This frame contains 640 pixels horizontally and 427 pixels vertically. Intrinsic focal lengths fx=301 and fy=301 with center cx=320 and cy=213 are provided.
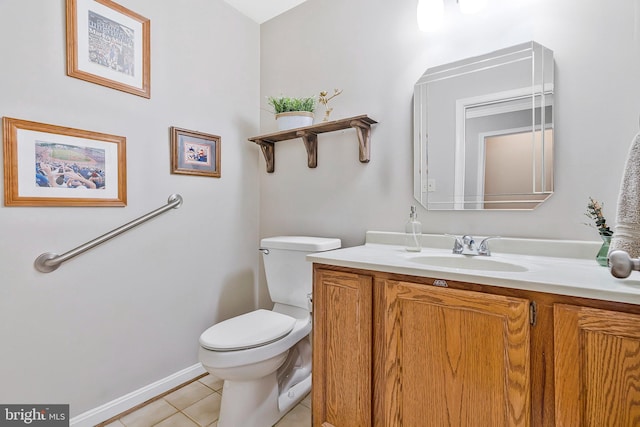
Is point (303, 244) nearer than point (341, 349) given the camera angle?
No

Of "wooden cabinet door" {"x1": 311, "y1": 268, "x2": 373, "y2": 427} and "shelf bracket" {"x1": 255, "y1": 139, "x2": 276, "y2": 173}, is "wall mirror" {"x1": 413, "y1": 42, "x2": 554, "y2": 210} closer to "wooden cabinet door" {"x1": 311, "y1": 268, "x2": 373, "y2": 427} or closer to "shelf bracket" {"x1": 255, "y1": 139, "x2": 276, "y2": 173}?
"wooden cabinet door" {"x1": 311, "y1": 268, "x2": 373, "y2": 427}

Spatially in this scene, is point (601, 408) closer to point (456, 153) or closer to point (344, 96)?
point (456, 153)

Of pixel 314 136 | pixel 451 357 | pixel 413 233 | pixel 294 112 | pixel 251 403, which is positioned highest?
pixel 294 112

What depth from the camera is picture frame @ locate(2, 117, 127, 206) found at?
121 centimetres

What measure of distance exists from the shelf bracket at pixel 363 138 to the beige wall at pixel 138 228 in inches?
34.9

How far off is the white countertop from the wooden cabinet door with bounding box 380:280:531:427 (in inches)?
2.3

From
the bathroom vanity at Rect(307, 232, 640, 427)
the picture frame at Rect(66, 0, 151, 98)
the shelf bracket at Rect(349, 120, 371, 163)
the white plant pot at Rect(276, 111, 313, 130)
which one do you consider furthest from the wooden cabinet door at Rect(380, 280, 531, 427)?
the picture frame at Rect(66, 0, 151, 98)

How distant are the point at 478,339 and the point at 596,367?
26 centimetres

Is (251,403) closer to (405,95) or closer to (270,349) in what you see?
(270,349)

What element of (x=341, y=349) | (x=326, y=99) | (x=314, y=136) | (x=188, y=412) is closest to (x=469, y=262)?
(x=341, y=349)

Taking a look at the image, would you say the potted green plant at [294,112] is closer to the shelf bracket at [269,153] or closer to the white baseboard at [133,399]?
the shelf bracket at [269,153]

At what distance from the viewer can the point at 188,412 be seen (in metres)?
1.53

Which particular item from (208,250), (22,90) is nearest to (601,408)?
(208,250)

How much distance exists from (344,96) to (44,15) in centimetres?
143
